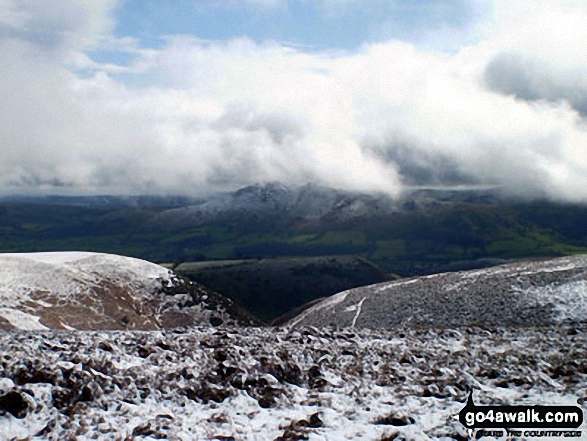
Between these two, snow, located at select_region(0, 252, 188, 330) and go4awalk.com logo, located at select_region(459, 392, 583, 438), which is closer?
go4awalk.com logo, located at select_region(459, 392, 583, 438)

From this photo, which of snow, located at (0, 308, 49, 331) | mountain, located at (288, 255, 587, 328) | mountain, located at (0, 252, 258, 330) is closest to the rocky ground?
mountain, located at (288, 255, 587, 328)

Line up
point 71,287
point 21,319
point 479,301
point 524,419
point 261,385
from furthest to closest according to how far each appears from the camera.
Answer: point 71,287 → point 21,319 → point 479,301 → point 261,385 → point 524,419

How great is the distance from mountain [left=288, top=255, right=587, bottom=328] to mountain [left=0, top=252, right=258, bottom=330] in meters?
22.7

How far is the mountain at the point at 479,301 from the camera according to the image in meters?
45.6

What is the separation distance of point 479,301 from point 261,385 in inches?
1564

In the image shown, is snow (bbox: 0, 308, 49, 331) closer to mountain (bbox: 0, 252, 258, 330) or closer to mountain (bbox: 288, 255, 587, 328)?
mountain (bbox: 0, 252, 258, 330)

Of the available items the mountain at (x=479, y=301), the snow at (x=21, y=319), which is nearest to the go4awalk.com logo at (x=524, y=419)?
the mountain at (x=479, y=301)

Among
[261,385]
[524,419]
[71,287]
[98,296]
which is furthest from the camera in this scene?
[71,287]

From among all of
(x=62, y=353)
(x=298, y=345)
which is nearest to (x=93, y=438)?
(x=62, y=353)

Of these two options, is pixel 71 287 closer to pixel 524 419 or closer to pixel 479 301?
pixel 479 301

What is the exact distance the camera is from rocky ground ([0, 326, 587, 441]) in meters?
15.3

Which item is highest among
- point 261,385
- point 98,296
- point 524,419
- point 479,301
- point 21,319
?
point 261,385

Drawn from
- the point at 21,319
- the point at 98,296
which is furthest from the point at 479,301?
the point at 98,296

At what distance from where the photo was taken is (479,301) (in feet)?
172
